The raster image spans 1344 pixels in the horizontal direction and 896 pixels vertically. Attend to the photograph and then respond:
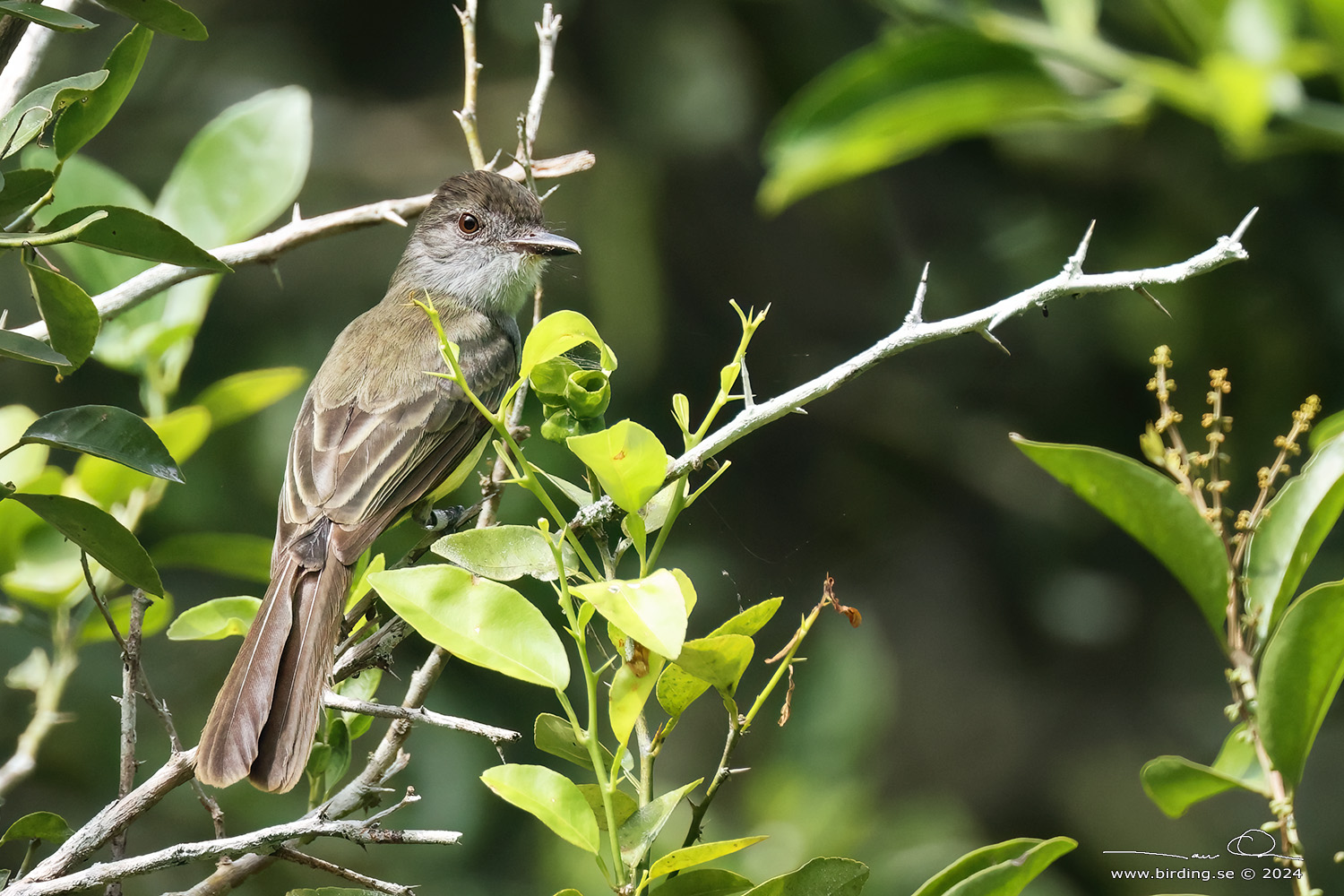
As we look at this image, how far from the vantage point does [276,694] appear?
209cm

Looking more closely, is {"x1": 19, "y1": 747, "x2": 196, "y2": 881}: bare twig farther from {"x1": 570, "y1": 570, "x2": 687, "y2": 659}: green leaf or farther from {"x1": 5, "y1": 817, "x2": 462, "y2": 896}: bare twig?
{"x1": 570, "y1": 570, "x2": 687, "y2": 659}: green leaf

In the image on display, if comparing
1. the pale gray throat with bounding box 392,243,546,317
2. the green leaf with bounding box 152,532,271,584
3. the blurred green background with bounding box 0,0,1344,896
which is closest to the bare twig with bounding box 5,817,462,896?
the green leaf with bounding box 152,532,271,584

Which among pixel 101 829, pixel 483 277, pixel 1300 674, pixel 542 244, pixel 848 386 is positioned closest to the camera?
pixel 1300 674

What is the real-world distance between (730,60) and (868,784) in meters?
2.89

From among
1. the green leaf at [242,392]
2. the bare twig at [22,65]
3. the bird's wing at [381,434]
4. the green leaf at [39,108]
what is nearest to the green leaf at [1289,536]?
the green leaf at [39,108]

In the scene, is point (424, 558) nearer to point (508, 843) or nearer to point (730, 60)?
point (508, 843)

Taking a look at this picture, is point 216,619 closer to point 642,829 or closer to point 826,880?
point 642,829

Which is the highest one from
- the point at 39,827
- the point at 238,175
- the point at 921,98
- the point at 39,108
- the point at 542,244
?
the point at 921,98

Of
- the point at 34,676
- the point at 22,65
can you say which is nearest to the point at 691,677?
the point at 22,65

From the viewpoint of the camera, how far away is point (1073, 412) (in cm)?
462

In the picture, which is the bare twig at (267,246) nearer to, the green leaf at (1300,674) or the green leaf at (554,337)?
the green leaf at (554,337)

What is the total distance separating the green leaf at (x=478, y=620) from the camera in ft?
4.75

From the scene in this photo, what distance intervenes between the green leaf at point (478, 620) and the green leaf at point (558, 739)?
8 cm

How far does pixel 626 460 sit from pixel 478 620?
0.26 metres
